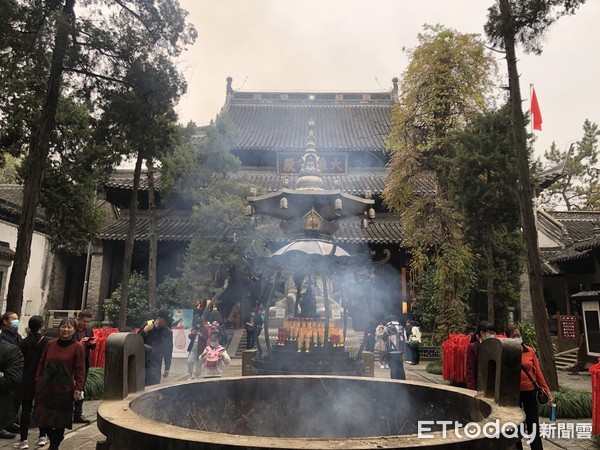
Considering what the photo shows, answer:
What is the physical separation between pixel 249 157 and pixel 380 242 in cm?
909

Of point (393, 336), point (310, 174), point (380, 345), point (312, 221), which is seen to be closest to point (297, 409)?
point (312, 221)

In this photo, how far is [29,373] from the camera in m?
5.23

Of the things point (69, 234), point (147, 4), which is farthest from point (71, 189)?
point (147, 4)

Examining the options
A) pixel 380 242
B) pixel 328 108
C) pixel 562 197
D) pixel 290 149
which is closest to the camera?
pixel 380 242

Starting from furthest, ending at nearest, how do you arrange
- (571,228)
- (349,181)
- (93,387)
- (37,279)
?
(571,228) → (349,181) → (37,279) → (93,387)

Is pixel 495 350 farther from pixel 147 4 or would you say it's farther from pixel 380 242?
pixel 380 242

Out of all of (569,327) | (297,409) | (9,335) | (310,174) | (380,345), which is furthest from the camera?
(569,327)

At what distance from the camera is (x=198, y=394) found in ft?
11.8

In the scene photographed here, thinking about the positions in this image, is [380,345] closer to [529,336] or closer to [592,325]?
[529,336]

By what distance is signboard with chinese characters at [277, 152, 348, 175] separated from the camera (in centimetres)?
2347

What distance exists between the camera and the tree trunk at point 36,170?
786 centimetres

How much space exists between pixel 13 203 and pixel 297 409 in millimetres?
17528

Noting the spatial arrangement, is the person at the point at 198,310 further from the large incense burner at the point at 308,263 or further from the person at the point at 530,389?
the person at the point at 530,389

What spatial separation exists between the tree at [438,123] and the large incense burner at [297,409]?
1054 centimetres
